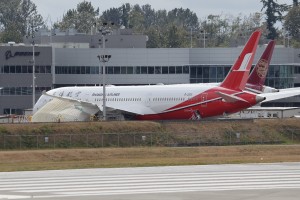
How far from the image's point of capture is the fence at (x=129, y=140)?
76.3 m

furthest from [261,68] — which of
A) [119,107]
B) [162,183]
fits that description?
[162,183]

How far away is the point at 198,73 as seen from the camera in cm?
13925

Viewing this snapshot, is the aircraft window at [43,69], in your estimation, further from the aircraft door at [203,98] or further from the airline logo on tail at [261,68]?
the aircraft door at [203,98]

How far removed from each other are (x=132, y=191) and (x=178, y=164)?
16071mm

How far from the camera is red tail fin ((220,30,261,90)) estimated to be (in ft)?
293

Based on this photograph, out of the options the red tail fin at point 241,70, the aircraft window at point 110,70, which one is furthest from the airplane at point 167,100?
the aircraft window at point 110,70

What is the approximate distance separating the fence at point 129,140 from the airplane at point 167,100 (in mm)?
5935

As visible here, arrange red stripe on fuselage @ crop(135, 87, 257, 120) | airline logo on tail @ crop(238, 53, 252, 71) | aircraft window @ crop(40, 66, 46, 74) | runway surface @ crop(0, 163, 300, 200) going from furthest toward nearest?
aircraft window @ crop(40, 66, 46, 74), airline logo on tail @ crop(238, 53, 252, 71), red stripe on fuselage @ crop(135, 87, 257, 120), runway surface @ crop(0, 163, 300, 200)

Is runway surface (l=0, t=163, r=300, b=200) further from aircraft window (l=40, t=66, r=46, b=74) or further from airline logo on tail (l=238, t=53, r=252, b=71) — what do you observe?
aircraft window (l=40, t=66, r=46, b=74)

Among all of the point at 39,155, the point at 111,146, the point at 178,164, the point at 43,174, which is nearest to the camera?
the point at 43,174

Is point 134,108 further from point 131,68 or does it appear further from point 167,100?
point 131,68

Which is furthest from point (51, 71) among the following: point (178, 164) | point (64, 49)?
point (178, 164)

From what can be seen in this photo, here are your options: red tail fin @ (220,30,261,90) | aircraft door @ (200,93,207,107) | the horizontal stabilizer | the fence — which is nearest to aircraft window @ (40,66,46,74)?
aircraft door @ (200,93,207,107)

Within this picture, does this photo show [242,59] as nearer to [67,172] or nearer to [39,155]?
[39,155]
